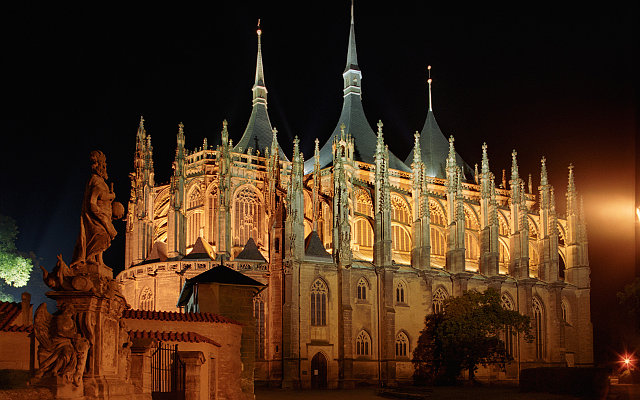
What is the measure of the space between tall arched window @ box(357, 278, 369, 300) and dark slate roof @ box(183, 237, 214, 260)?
425 inches

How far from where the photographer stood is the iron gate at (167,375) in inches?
762

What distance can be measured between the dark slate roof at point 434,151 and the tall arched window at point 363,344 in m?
27.7

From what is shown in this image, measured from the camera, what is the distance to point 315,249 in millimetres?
54312

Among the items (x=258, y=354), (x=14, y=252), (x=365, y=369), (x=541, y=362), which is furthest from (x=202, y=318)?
(x=541, y=362)

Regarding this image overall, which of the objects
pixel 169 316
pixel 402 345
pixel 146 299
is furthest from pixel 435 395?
pixel 169 316

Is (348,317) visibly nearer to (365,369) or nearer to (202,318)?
(365,369)

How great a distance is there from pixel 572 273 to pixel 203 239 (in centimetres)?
3493

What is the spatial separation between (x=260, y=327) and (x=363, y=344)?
789cm

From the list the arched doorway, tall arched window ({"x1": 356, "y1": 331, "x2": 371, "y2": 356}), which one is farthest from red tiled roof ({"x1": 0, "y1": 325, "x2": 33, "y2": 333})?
tall arched window ({"x1": 356, "y1": 331, "x2": 371, "y2": 356})

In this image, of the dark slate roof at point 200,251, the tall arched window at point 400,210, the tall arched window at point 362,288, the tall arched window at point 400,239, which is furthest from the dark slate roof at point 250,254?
the tall arched window at point 400,210

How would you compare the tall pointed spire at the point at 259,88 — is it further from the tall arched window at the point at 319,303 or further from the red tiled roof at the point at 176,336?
the red tiled roof at the point at 176,336

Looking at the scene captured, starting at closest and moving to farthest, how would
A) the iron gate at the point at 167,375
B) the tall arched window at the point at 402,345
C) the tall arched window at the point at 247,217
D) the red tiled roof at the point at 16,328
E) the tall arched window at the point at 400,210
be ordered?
the red tiled roof at the point at 16,328, the iron gate at the point at 167,375, the tall arched window at the point at 402,345, the tall arched window at the point at 247,217, the tall arched window at the point at 400,210

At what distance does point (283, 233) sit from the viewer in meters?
53.9

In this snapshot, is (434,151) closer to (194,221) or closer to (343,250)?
(343,250)
